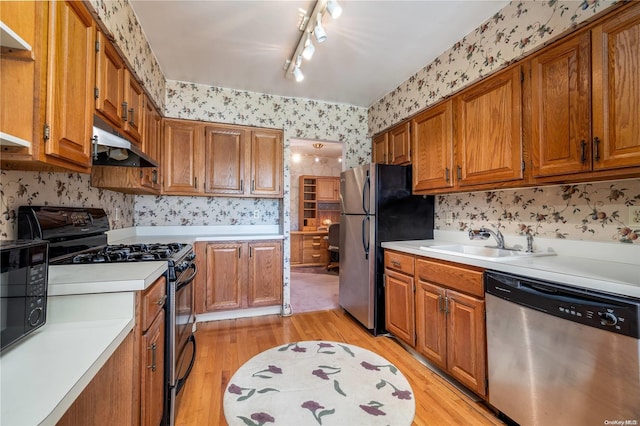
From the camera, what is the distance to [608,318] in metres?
1.10

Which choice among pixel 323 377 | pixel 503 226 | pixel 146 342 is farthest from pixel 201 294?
pixel 503 226

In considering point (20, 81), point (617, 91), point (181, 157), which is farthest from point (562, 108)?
point (181, 157)

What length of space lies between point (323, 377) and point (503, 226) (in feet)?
5.84

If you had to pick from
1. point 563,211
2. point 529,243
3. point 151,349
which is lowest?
point 151,349

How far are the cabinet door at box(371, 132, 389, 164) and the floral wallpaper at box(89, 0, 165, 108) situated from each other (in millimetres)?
2407

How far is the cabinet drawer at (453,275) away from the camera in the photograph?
168 centimetres

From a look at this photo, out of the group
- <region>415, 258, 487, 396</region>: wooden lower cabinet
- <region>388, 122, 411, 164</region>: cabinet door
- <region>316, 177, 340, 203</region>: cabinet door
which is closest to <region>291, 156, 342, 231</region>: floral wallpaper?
<region>316, 177, 340, 203</region>: cabinet door

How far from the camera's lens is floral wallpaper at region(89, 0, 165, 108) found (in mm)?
1479

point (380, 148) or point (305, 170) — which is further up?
point (305, 170)

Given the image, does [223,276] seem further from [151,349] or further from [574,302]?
[574,302]

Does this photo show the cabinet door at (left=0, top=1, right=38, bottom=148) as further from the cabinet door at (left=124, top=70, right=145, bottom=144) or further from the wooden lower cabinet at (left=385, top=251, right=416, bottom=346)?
the wooden lower cabinet at (left=385, top=251, right=416, bottom=346)

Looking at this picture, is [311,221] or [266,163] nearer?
[266,163]

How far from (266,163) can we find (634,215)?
2981 millimetres

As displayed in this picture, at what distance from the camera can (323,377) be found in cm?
196
